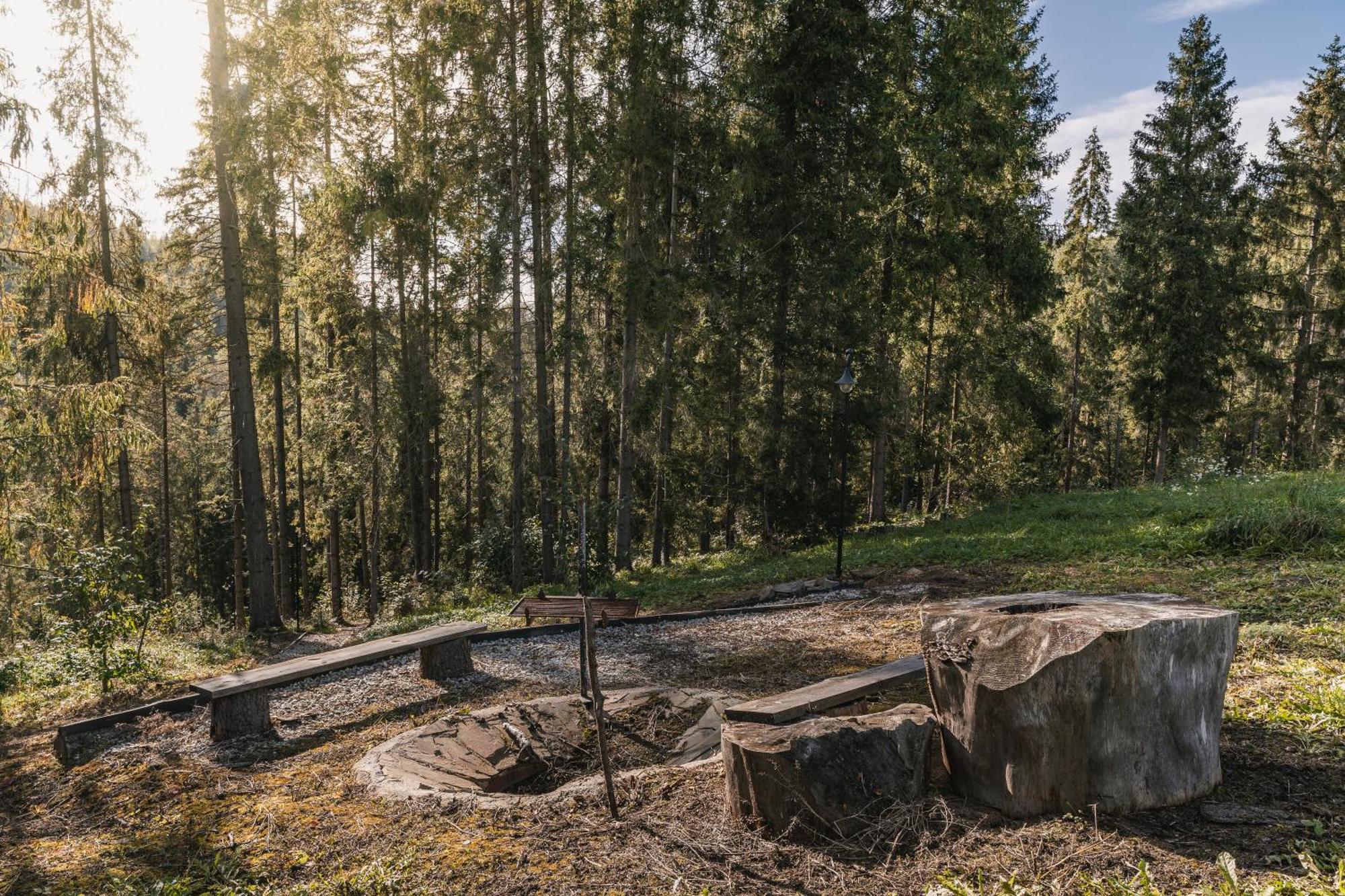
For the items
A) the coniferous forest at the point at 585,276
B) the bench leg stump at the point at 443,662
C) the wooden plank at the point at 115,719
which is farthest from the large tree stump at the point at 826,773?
the coniferous forest at the point at 585,276

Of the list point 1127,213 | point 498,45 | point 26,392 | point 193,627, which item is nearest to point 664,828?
point 26,392

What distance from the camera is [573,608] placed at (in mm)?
8852

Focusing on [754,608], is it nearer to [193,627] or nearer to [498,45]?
[498,45]

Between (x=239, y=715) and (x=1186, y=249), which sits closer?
(x=239, y=715)

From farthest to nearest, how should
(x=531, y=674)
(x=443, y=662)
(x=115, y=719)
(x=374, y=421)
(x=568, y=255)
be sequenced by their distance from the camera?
(x=374, y=421) → (x=568, y=255) → (x=531, y=674) → (x=443, y=662) → (x=115, y=719)

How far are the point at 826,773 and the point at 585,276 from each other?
44.5 ft

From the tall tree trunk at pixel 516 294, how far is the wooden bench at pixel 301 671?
7032 millimetres

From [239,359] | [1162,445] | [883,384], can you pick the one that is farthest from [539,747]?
[1162,445]

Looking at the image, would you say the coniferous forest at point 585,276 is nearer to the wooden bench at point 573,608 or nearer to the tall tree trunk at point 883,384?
the tall tree trunk at point 883,384

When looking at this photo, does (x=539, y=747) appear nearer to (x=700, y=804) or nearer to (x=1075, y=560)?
(x=700, y=804)

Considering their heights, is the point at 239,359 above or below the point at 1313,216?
below

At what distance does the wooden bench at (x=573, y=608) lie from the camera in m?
8.81

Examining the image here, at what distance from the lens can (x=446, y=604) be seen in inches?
592

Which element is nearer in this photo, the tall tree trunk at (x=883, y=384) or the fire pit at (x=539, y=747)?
the fire pit at (x=539, y=747)
